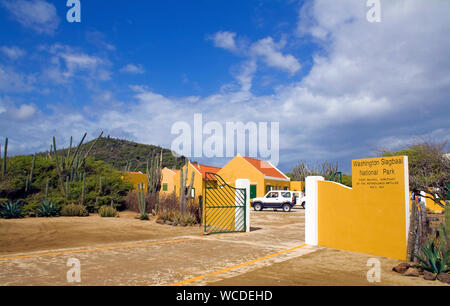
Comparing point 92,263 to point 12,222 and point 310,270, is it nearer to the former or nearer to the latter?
point 310,270

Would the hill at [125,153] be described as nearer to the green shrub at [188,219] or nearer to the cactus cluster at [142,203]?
the cactus cluster at [142,203]

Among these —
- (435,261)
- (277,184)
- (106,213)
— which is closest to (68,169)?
(106,213)

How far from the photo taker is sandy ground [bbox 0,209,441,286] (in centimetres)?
687

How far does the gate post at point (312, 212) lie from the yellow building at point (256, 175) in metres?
24.7

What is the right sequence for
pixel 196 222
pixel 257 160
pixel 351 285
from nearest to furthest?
pixel 351 285 → pixel 196 222 → pixel 257 160

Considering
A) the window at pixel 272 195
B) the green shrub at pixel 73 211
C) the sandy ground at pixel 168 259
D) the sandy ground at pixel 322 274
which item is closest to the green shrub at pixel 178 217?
the sandy ground at pixel 168 259

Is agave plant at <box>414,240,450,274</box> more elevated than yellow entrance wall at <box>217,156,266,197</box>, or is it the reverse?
yellow entrance wall at <box>217,156,266,197</box>

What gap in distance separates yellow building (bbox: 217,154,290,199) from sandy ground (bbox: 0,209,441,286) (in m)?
22.5

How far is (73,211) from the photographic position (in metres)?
20.1

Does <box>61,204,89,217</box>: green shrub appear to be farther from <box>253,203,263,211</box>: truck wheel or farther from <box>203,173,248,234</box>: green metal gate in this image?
<box>253,203,263,211</box>: truck wheel

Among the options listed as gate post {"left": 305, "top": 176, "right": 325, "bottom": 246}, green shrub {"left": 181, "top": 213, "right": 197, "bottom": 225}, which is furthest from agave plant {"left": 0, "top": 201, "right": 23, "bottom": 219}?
gate post {"left": 305, "top": 176, "right": 325, "bottom": 246}
